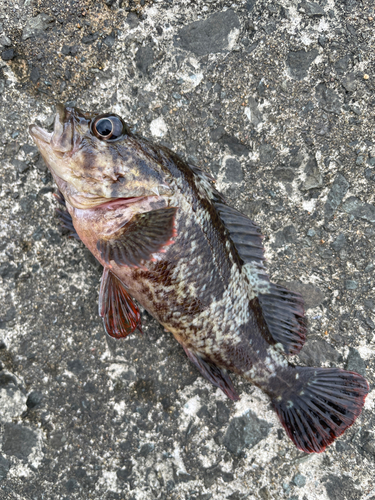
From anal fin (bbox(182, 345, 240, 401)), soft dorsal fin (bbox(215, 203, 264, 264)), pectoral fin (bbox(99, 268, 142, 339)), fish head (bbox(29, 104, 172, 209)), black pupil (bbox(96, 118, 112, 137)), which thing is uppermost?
black pupil (bbox(96, 118, 112, 137))

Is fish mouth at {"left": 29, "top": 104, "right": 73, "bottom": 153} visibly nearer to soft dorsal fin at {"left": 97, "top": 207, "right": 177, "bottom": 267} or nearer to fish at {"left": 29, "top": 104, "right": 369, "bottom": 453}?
fish at {"left": 29, "top": 104, "right": 369, "bottom": 453}

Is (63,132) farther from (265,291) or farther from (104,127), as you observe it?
(265,291)

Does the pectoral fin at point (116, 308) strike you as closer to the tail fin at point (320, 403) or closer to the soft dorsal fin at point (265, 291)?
the soft dorsal fin at point (265, 291)

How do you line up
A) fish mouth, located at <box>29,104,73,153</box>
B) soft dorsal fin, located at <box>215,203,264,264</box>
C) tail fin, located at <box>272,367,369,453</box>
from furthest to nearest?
tail fin, located at <box>272,367,369,453</box>, soft dorsal fin, located at <box>215,203,264,264</box>, fish mouth, located at <box>29,104,73,153</box>

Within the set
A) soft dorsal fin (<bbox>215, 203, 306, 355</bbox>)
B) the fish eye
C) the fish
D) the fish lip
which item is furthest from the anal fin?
the fish lip

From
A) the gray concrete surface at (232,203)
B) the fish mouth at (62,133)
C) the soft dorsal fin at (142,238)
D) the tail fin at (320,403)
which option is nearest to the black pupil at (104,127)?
the fish mouth at (62,133)

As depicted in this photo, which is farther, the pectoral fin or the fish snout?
the pectoral fin

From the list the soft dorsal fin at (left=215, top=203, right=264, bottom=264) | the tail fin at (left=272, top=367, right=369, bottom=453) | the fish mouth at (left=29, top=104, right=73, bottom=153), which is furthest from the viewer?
the tail fin at (left=272, top=367, right=369, bottom=453)
